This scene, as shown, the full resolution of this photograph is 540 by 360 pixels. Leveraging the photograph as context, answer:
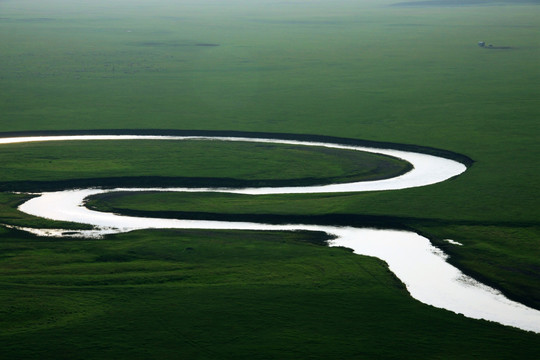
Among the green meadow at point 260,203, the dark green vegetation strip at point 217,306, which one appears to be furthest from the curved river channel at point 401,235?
the dark green vegetation strip at point 217,306

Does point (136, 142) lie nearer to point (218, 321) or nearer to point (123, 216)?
point (123, 216)

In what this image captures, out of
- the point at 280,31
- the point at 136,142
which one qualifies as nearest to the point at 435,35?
the point at 280,31

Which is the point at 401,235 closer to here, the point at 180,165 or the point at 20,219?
the point at 180,165

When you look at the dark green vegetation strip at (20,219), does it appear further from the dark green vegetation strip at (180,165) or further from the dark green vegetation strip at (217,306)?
the dark green vegetation strip at (180,165)

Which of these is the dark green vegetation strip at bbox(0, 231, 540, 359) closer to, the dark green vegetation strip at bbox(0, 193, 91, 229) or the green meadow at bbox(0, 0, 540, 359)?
the green meadow at bbox(0, 0, 540, 359)

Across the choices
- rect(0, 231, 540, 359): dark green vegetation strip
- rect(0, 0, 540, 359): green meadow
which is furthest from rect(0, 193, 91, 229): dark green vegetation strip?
rect(0, 231, 540, 359): dark green vegetation strip
